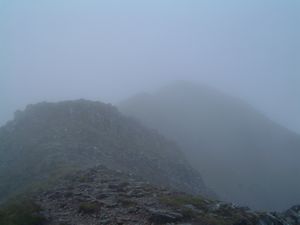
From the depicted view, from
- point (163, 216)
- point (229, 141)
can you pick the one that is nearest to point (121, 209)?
point (163, 216)

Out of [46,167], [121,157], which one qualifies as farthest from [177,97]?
[46,167]

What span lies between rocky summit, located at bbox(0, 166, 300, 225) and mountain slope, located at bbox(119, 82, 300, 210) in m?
55.5

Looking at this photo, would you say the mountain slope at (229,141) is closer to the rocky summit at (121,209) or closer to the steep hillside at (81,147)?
the steep hillside at (81,147)

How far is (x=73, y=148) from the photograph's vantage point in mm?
53781

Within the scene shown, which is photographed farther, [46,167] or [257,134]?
[257,134]

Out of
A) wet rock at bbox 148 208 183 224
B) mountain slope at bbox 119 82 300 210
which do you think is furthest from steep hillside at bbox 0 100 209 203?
mountain slope at bbox 119 82 300 210

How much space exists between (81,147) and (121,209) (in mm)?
29429

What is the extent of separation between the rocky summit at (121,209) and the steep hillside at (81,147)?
10.0 metres

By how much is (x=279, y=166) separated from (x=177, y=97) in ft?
136

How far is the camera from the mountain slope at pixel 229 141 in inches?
3765

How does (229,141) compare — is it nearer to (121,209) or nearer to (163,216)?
(121,209)

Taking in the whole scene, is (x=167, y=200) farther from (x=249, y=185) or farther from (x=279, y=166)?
(x=279, y=166)

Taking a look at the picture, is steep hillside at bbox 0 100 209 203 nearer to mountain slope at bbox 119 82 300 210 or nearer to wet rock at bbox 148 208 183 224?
wet rock at bbox 148 208 183 224

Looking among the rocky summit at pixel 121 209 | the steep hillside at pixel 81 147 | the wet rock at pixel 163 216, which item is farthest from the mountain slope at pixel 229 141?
the wet rock at pixel 163 216
